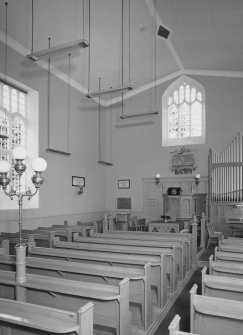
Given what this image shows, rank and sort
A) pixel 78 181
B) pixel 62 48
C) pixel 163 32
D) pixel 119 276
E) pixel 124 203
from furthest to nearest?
pixel 124 203 → pixel 78 181 → pixel 163 32 → pixel 62 48 → pixel 119 276

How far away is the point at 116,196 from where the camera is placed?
495 inches

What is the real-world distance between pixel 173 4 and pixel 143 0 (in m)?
0.72

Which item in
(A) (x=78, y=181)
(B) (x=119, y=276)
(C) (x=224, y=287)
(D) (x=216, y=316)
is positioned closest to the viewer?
(D) (x=216, y=316)

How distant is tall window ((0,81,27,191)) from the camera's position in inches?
322

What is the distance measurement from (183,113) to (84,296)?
10142mm

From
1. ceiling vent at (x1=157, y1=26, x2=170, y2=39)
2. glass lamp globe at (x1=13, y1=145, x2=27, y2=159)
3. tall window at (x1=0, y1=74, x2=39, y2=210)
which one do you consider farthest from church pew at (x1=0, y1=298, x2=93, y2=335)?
ceiling vent at (x1=157, y1=26, x2=170, y2=39)

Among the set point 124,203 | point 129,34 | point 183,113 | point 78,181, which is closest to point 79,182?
point 78,181

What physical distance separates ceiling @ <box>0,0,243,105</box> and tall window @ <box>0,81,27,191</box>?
35.2 inches

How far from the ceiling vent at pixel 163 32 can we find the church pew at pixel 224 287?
730cm

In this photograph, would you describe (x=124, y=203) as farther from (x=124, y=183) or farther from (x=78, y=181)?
(x=78, y=181)

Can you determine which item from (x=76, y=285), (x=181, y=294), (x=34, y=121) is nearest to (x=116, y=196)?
(x=34, y=121)

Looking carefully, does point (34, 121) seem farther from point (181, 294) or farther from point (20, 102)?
point (181, 294)

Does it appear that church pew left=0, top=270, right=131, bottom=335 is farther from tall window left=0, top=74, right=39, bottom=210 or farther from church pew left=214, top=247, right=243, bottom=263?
tall window left=0, top=74, right=39, bottom=210

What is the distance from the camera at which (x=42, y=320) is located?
2.04 m
